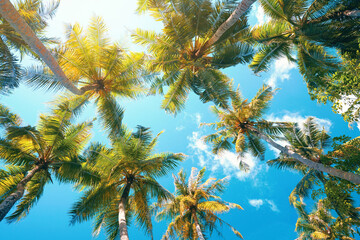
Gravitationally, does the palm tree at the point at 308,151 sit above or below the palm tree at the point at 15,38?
above

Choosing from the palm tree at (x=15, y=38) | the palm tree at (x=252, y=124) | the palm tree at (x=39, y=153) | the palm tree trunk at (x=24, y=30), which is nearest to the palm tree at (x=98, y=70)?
the palm tree at (x=15, y=38)

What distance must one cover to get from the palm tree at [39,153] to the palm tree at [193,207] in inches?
279

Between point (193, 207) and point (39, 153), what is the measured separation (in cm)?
1070

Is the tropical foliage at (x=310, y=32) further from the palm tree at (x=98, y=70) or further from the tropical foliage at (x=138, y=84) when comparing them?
the palm tree at (x=98, y=70)

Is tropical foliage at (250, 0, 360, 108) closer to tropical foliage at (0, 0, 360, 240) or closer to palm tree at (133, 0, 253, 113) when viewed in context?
tropical foliage at (0, 0, 360, 240)

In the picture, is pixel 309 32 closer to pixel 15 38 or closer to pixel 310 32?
pixel 310 32

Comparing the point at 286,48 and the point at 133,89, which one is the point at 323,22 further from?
the point at 133,89

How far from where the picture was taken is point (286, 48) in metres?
10.6

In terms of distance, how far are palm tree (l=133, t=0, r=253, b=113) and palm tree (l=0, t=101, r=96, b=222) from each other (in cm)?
477

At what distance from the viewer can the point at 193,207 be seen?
1382 cm

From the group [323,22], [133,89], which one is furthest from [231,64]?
[133,89]

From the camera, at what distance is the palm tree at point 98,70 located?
835 cm

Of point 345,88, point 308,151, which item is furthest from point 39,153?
point 308,151

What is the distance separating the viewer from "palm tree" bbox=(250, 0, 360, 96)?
317 inches
